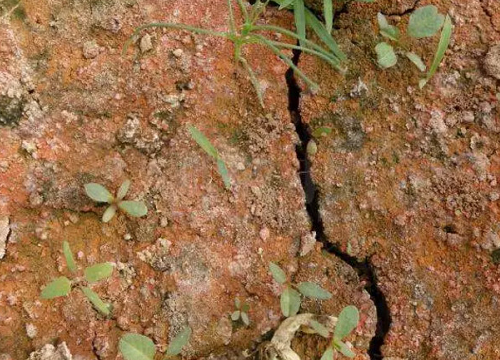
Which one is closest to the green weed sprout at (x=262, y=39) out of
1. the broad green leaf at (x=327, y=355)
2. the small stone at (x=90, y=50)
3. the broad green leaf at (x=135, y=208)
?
the small stone at (x=90, y=50)

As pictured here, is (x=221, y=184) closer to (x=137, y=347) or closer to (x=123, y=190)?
(x=123, y=190)

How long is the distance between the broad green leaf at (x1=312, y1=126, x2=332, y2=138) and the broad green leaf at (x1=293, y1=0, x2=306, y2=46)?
0.33 metres

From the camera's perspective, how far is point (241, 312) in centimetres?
207

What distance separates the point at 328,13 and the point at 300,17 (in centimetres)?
11

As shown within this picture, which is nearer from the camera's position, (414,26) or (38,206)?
(38,206)

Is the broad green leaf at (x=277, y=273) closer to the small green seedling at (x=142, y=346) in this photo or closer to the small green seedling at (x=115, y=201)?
the small green seedling at (x=142, y=346)

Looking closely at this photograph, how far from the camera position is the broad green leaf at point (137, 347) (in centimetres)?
195

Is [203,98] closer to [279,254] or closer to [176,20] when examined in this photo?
[176,20]

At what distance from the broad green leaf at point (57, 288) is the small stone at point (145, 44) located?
0.87 m

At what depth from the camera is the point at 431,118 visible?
2.28 meters

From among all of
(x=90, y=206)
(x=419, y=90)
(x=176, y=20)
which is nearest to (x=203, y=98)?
(x=176, y=20)

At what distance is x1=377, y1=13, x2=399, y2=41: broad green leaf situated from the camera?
7.54 ft

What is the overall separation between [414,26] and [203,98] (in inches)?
32.3

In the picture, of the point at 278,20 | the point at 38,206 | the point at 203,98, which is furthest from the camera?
the point at 278,20
